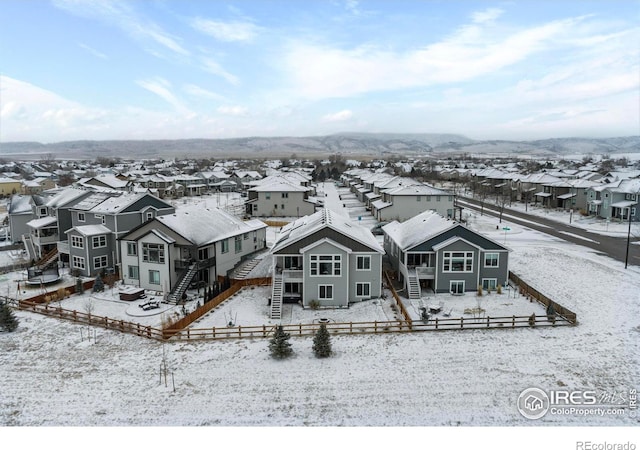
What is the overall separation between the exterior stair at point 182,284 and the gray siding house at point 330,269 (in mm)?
6084

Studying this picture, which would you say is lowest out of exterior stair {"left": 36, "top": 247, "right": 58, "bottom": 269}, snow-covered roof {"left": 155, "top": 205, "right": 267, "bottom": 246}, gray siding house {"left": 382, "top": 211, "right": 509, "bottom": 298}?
exterior stair {"left": 36, "top": 247, "right": 58, "bottom": 269}

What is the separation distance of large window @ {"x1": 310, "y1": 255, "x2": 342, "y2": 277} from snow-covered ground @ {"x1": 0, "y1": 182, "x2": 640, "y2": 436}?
5765 mm

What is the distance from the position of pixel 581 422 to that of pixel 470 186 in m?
94.0

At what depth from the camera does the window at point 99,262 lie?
3628 cm

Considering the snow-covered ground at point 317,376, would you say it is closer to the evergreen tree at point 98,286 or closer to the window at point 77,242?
the evergreen tree at point 98,286

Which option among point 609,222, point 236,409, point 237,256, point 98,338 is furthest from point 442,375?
point 609,222

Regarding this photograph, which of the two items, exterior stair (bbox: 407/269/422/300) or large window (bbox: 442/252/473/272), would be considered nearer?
exterior stair (bbox: 407/269/422/300)

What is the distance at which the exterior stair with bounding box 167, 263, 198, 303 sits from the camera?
29484 mm

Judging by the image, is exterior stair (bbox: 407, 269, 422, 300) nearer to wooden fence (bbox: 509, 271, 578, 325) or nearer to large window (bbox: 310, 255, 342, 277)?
large window (bbox: 310, 255, 342, 277)

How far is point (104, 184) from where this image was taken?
65500 mm

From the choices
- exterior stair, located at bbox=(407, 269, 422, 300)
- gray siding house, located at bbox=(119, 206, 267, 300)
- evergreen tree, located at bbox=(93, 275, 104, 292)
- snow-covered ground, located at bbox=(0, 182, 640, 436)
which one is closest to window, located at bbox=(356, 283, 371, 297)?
exterior stair, located at bbox=(407, 269, 422, 300)

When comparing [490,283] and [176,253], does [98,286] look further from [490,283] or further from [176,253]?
[490,283]

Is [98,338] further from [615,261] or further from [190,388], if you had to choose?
[615,261]

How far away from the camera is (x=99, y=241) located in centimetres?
3659
